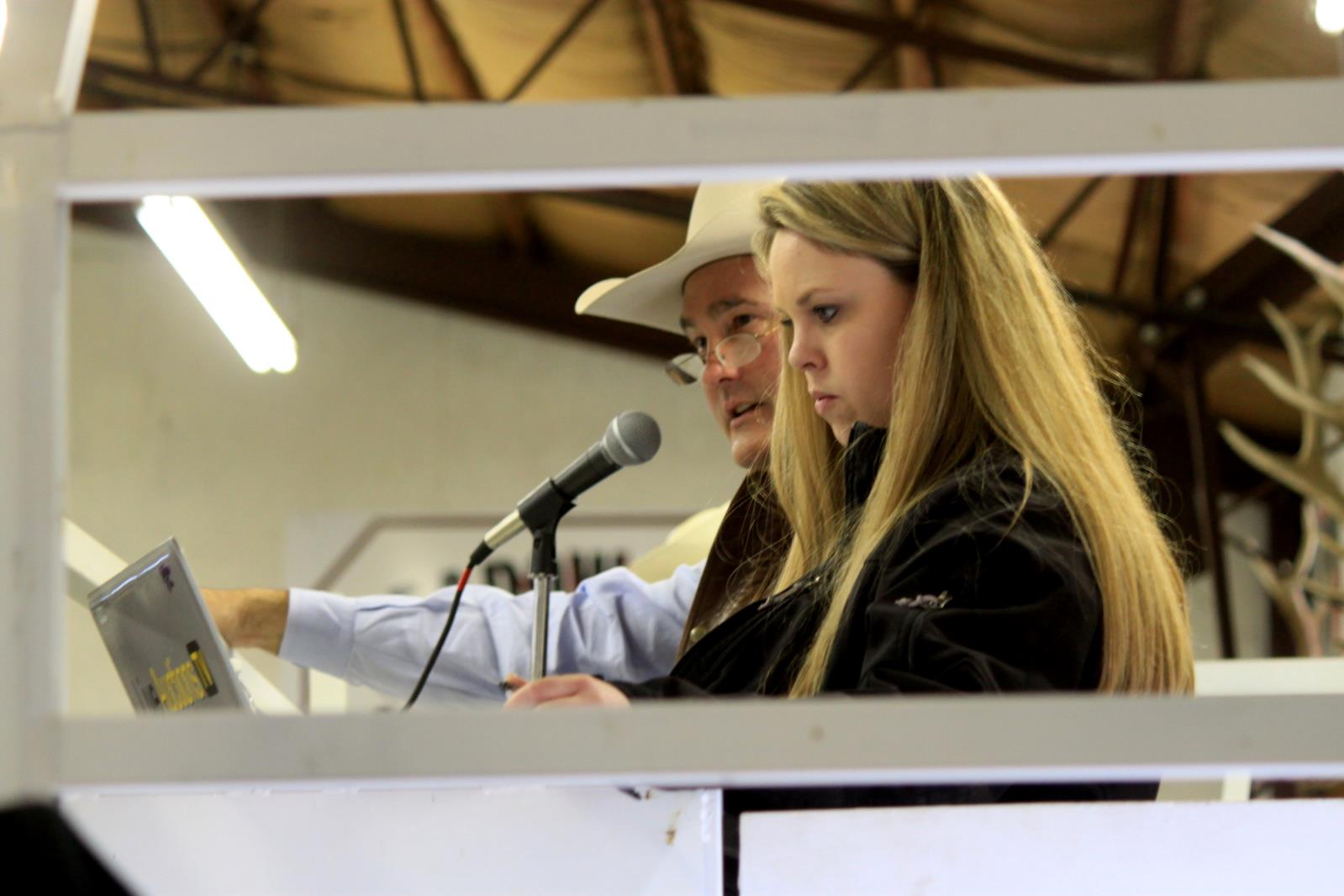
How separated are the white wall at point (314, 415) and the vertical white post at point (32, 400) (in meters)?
6.75

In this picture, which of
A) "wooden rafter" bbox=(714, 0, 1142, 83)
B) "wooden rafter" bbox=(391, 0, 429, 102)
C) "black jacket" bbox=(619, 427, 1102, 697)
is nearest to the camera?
"black jacket" bbox=(619, 427, 1102, 697)

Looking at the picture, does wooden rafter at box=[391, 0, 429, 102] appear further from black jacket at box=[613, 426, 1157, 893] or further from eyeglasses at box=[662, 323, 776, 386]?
black jacket at box=[613, 426, 1157, 893]

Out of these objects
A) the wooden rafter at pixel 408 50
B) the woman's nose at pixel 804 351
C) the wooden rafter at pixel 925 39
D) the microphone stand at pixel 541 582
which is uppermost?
the wooden rafter at pixel 408 50

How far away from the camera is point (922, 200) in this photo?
1.40 metres

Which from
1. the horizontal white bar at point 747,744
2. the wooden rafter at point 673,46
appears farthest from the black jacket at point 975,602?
the wooden rafter at point 673,46

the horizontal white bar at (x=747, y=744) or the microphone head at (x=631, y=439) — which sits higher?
the microphone head at (x=631, y=439)

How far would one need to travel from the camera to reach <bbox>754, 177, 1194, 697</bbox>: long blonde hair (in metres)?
1.20

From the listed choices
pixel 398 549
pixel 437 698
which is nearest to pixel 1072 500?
pixel 437 698

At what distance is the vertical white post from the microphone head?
962 mm

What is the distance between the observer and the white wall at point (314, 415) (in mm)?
7543

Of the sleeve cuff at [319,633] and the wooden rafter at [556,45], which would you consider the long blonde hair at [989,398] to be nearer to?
the sleeve cuff at [319,633]

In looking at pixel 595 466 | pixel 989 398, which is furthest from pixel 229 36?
pixel 989 398

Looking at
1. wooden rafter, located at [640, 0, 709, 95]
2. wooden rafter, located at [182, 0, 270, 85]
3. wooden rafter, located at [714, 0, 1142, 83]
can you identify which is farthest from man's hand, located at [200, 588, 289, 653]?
wooden rafter, located at [182, 0, 270, 85]

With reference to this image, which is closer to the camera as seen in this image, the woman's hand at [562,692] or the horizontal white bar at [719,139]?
the horizontal white bar at [719,139]
